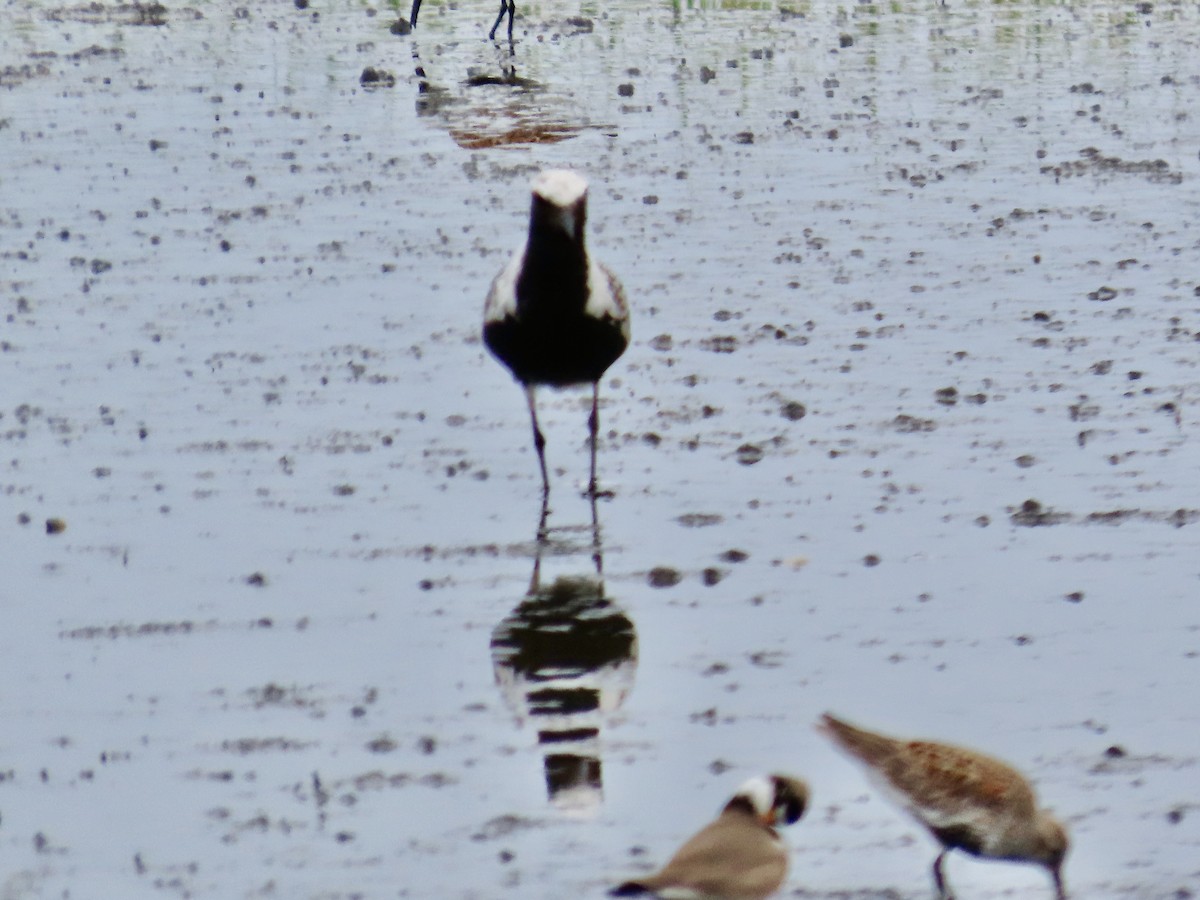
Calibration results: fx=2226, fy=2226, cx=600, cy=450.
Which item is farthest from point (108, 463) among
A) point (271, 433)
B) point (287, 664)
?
point (287, 664)

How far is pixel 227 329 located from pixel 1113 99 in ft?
38.2

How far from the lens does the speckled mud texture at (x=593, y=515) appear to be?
632cm

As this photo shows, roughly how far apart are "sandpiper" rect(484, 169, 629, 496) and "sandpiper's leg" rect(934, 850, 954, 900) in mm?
3901

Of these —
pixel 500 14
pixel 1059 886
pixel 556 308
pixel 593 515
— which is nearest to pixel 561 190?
pixel 556 308

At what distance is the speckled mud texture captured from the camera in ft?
20.7

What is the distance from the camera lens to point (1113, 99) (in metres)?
21.6

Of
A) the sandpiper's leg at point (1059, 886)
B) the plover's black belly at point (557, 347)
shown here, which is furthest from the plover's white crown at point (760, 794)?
the plover's black belly at point (557, 347)

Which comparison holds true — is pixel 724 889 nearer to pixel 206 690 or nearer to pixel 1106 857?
pixel 1106 857

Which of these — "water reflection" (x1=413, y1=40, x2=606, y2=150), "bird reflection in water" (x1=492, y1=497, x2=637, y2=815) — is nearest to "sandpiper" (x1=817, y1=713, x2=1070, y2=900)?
"bird reflection in water" (x1=492, y1=497, x2=637, y2=815)

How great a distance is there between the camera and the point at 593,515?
9.26 metres

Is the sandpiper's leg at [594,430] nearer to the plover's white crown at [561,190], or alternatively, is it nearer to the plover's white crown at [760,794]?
the plover's white crown at [561,190]

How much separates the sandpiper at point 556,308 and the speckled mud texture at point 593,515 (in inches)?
19.2

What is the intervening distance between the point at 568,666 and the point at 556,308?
2464mm

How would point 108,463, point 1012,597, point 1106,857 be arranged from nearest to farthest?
point 1106,857
point 1012,597
point 108,463
